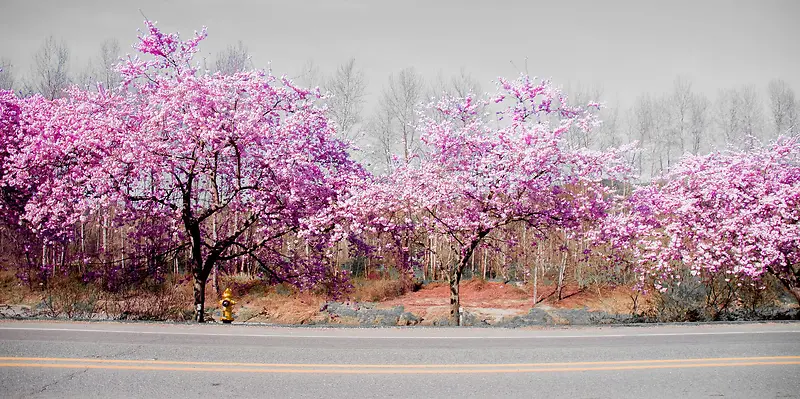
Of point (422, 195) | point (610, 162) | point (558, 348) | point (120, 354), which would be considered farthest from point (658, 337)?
point (120, 354)

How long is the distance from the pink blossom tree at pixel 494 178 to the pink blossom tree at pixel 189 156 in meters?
1.75

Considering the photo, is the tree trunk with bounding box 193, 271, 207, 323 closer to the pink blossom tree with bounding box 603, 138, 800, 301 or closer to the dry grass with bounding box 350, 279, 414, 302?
the pink blossom tree with bounding box 603, 138, 800, 301

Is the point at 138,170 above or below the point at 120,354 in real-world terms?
above

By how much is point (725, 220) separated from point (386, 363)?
1062cm

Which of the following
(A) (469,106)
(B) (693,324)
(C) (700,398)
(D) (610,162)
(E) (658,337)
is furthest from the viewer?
(A) (469,106)

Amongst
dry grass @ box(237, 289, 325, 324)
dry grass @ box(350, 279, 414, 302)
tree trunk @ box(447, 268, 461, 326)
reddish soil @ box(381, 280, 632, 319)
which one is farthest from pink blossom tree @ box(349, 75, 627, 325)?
dry grass @ box(350, 279, 414, 302)

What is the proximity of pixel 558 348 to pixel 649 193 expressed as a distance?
340 inches

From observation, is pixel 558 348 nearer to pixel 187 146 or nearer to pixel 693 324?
pixel 693 324

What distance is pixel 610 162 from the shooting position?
13266 millimetres

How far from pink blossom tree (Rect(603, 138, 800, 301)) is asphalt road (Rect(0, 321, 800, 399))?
12.9ft

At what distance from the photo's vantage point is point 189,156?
43.4ft

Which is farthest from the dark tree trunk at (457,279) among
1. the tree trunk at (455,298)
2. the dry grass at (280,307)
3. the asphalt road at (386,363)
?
the dry grass at (280,307)

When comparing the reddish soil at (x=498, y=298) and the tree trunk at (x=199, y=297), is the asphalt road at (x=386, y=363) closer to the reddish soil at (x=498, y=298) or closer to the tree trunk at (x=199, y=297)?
the tree trunk at (x=199, y=297)

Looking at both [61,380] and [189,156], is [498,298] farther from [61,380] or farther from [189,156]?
[61,380]
